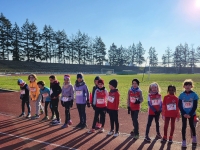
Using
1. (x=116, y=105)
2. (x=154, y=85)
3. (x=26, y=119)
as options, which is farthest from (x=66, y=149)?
(x=26, y=119)

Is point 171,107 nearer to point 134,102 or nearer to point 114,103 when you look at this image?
point 134,102

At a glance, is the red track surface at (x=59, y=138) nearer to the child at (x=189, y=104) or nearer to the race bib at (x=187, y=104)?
the child at (x=189, y=104)

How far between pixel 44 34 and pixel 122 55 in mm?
45391

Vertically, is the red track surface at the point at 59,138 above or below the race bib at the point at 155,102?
below

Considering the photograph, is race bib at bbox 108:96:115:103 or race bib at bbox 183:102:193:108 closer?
race bib at bbox 183:102:193:108

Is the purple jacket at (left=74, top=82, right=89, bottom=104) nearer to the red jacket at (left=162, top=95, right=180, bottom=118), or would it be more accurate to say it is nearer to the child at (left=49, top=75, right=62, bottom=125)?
the child at (left=49, top=75, right=62, bottom=125)

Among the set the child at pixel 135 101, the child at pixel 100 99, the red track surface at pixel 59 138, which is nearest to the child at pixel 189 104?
the red track surface at pixel 59 138

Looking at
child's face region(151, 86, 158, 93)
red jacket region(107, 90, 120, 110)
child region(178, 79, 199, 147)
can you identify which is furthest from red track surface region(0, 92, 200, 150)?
child's face region(151, 86, 158, 93)

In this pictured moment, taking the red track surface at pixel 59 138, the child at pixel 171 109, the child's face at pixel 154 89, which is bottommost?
the red track surface at pixel 59 138

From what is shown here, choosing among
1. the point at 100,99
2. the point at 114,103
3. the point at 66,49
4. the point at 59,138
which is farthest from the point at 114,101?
the point at 66,49

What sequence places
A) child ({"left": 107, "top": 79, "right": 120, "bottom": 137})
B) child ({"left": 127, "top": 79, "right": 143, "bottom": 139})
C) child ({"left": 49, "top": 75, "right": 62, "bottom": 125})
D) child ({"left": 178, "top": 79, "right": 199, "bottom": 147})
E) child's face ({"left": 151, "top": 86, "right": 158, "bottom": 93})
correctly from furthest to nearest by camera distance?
1. child ({"left": 49, "top": 75, "right": 62, "bottom": 125})
2. child ({"left": 107, "top": 79, "right": 120, "bottom": 137})
3. child ({"left": 127, "top": 79, "right": 143, "bottom": 139})
4. child's face ({"left": 151, "top": 86, "right": 158, "bottom": 93})
5. child ({"left": 178, "top": 79, "right": 199, "bottom": 147})

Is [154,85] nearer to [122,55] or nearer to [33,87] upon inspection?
[33,87]

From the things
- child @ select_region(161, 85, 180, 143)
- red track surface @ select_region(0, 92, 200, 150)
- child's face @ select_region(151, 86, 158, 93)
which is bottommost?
red track surface @ select_region(0, 92, 200, 150)

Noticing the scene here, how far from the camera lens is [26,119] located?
834 cm
